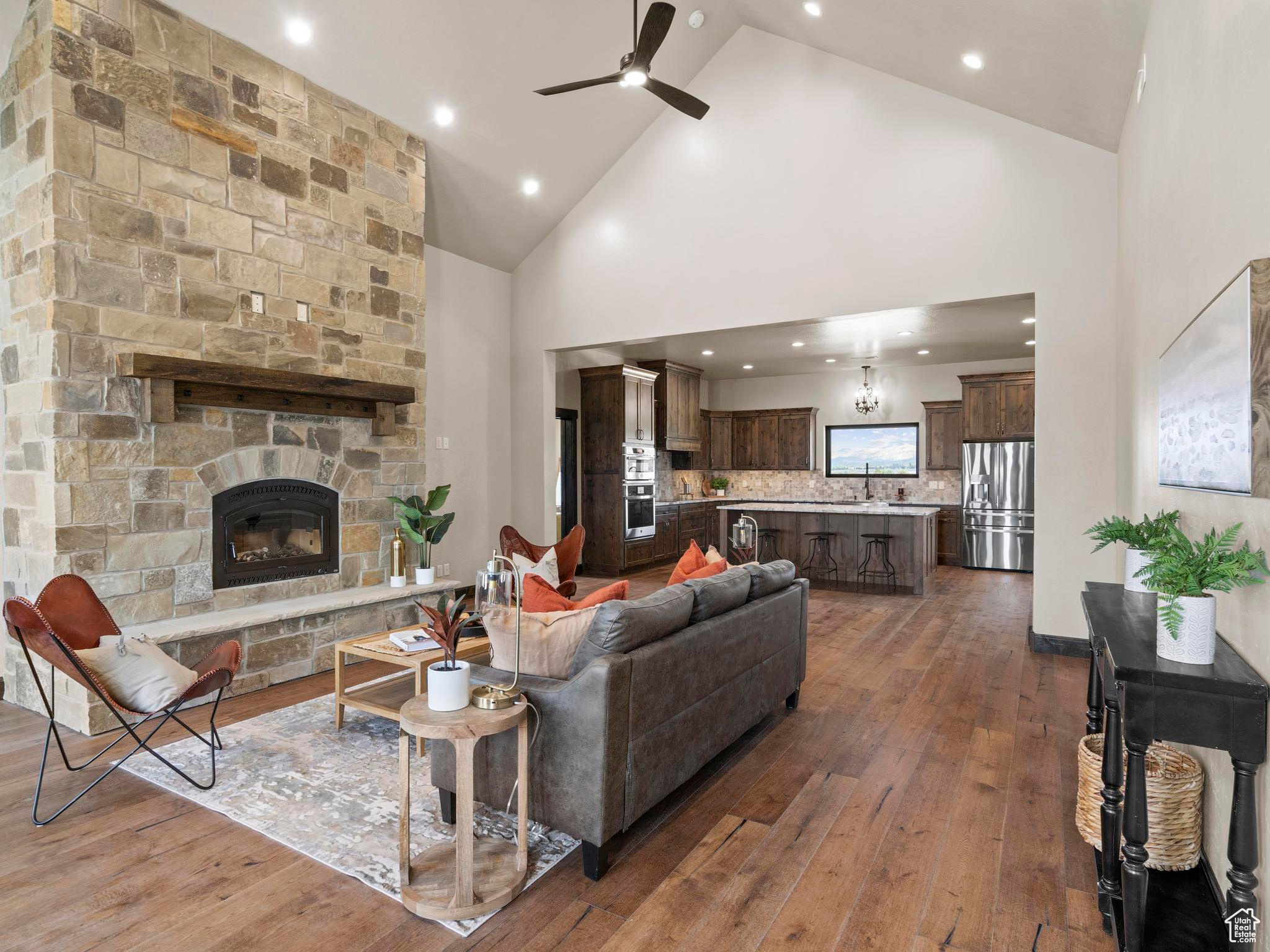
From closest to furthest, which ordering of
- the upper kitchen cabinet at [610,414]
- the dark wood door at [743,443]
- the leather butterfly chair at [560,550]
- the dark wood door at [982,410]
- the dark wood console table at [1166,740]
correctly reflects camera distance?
the dark wood console table at [1166,740] < the leather butterfly chair at [560,550] < the upper kitchen cabinet at [610,414] < the dark wood door at [982,410] < the dark wood door at [743,443]

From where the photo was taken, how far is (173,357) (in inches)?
159

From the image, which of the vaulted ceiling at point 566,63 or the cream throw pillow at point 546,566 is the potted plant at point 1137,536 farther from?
the cream throw pillow at point 546,566

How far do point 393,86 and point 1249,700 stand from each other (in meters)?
5.82

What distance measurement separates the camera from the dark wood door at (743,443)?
11594 mm

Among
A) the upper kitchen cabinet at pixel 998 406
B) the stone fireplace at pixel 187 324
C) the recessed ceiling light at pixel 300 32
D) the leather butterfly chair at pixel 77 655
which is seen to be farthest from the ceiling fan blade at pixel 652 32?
the upper kitchen cabinet at pixel 998 406

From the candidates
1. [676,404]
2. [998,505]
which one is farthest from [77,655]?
[998,505]

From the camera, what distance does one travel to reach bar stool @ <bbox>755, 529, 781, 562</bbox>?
29.1 ft

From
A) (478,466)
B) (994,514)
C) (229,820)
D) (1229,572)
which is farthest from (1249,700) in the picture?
(994,514)

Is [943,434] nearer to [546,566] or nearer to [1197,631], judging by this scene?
[546,566]

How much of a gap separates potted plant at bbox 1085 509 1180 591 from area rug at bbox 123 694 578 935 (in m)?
2.22

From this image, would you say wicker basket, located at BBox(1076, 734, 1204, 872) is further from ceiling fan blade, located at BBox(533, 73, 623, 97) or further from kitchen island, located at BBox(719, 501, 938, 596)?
kitchen island, located at BBox(719, 501, 938, 596)

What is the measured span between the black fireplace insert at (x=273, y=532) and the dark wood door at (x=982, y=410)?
25.9 ft

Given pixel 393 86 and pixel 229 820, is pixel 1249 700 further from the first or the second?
pixel 393 86

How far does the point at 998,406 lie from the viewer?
929 cm
